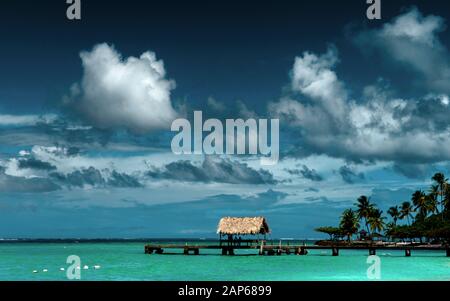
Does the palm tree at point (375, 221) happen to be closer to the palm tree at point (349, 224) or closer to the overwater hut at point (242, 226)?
the palm tree at point (349, 224)

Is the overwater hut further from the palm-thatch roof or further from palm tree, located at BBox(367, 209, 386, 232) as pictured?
palm tree, located at BBox(367, 209, 386, 232)

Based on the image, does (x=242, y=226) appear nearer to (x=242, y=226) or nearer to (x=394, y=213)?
(x=242, y=226)

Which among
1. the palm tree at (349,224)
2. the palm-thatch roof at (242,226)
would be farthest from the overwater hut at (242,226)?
the palm tree at (349,224)

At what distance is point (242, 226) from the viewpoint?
7081cm

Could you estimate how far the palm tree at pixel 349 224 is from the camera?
10350 cm

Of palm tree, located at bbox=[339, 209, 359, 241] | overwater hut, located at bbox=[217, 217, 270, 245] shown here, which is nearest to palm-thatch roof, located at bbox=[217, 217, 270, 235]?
overwater hut, located at bbox=[217, 217, 270, 245]

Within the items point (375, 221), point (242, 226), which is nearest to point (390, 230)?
point (375, 221)

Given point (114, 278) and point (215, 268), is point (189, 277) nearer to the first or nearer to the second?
point (114, 278)

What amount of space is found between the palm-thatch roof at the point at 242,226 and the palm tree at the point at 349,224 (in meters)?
35.7

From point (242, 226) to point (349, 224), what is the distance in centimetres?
3828
